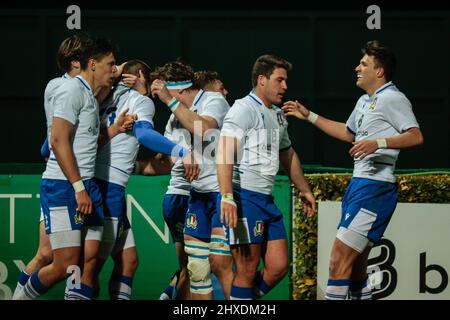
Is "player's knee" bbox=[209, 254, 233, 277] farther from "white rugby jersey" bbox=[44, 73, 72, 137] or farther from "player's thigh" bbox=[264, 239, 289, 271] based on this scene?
"white rugby jersey" bbox=[44, 73, 72, 137]

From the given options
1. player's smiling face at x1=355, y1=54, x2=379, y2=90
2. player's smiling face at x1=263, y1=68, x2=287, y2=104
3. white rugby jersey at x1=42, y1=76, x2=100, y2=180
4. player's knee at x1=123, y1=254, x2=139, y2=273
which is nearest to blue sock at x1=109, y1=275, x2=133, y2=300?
player's knee at x1=123, y1=254, x2=139, y2=273

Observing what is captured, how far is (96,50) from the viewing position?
9.38 m

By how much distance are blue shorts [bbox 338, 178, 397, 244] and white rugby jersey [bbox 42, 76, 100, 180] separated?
1.98 metres

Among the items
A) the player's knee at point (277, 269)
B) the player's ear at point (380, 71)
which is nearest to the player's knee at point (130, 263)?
the player's knee at point (277, 269)

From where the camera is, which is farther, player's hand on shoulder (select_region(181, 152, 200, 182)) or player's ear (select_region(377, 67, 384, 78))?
player's ear (select_region(377, 67, 384, 78))

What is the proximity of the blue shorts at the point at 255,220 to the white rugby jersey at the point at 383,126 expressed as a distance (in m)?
0.76

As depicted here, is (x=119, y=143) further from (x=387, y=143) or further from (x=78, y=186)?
(x=387, y=143)

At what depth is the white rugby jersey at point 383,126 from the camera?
9.63m

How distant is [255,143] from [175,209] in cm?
129

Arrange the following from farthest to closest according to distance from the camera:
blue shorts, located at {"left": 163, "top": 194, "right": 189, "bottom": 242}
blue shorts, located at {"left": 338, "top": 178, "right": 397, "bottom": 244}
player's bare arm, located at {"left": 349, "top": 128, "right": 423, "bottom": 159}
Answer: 1. blue shorts, located at {"left": 163, "top": 194, "right": 189, "bottom": 242}
2. blue shorts, located at {"left": 338, "top": 178, "right": 397, "bottom": 244}
3. player's bare arm, located at {"left": 349, "top": 128, "right": 423, "bottom": 159}

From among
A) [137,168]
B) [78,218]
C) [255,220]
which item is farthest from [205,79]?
[78,218]

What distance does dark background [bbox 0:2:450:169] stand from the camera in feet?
50.2

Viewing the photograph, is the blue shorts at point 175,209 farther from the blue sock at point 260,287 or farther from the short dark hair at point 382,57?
the short dark hair at point 382,57

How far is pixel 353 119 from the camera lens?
10266 millimetres
